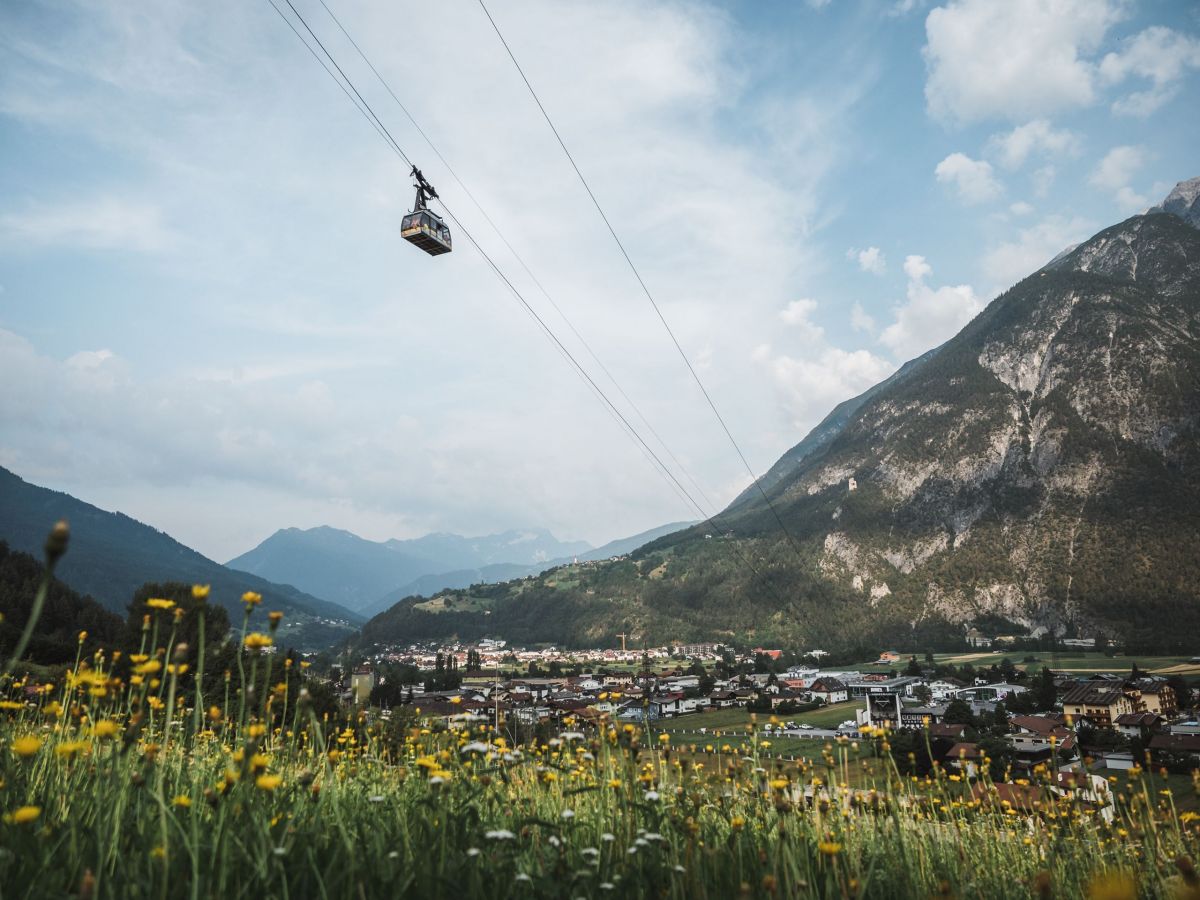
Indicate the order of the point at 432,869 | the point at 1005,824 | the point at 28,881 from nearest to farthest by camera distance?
the point at 28,881
the point at 432,869
the point at 1005,824

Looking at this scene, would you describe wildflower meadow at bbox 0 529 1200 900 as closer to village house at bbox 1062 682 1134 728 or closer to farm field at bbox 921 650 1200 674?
village house at bbox 1062 682 1134 728

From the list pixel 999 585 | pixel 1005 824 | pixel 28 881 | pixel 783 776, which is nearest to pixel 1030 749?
pixel 1005 824

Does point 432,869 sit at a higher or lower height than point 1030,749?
higher

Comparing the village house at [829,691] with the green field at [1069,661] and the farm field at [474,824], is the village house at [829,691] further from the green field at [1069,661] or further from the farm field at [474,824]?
the farm field at [474,824]

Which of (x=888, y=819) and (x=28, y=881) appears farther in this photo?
(x=888, y=819)

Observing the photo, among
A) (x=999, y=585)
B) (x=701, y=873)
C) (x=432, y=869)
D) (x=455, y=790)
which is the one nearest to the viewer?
(x=432, y=869)

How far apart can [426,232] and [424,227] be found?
0.43 feet

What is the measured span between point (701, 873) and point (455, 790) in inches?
54.4

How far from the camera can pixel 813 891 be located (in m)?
2.69

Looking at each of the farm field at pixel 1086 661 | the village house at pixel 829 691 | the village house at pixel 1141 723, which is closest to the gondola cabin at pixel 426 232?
the village house at pixel 1141 723

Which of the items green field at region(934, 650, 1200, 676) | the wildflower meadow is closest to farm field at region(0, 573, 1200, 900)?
the wildflower meadow

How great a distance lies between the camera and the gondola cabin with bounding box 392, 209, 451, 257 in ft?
53.6

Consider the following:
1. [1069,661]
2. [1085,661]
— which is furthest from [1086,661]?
[1069,661]

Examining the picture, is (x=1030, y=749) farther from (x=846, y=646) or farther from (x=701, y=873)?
(x=846, y=646)
